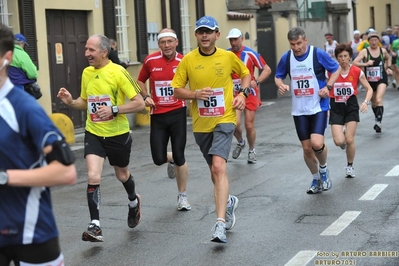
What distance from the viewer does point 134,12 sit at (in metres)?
21.2

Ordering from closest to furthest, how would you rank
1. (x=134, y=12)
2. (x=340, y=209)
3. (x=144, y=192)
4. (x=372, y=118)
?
(x=340, y=209), (x=144, y=192), (x=372, y=118), (x=134, y=12)

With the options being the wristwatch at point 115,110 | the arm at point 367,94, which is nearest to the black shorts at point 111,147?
the wristwatch at point 115,110

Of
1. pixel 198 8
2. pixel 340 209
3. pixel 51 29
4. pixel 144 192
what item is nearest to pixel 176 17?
pixel 198 8

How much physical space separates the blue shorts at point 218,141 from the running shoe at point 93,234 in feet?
3.92

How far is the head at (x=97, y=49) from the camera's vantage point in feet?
26.6

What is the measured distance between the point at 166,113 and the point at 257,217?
5.30 ft

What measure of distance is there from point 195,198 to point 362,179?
224 cm

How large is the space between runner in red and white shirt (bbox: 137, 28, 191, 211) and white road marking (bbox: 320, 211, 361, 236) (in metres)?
1.71

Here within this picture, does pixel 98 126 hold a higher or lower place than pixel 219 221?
higher

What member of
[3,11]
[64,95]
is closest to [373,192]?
[64,95]

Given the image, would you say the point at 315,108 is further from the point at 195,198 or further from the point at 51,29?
the point at 51,29

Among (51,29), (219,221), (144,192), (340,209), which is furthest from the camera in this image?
(51,29)

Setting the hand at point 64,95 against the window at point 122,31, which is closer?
the hand at point 64,95

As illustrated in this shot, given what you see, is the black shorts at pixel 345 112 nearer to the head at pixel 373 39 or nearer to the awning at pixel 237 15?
the head at pixel 373 39
